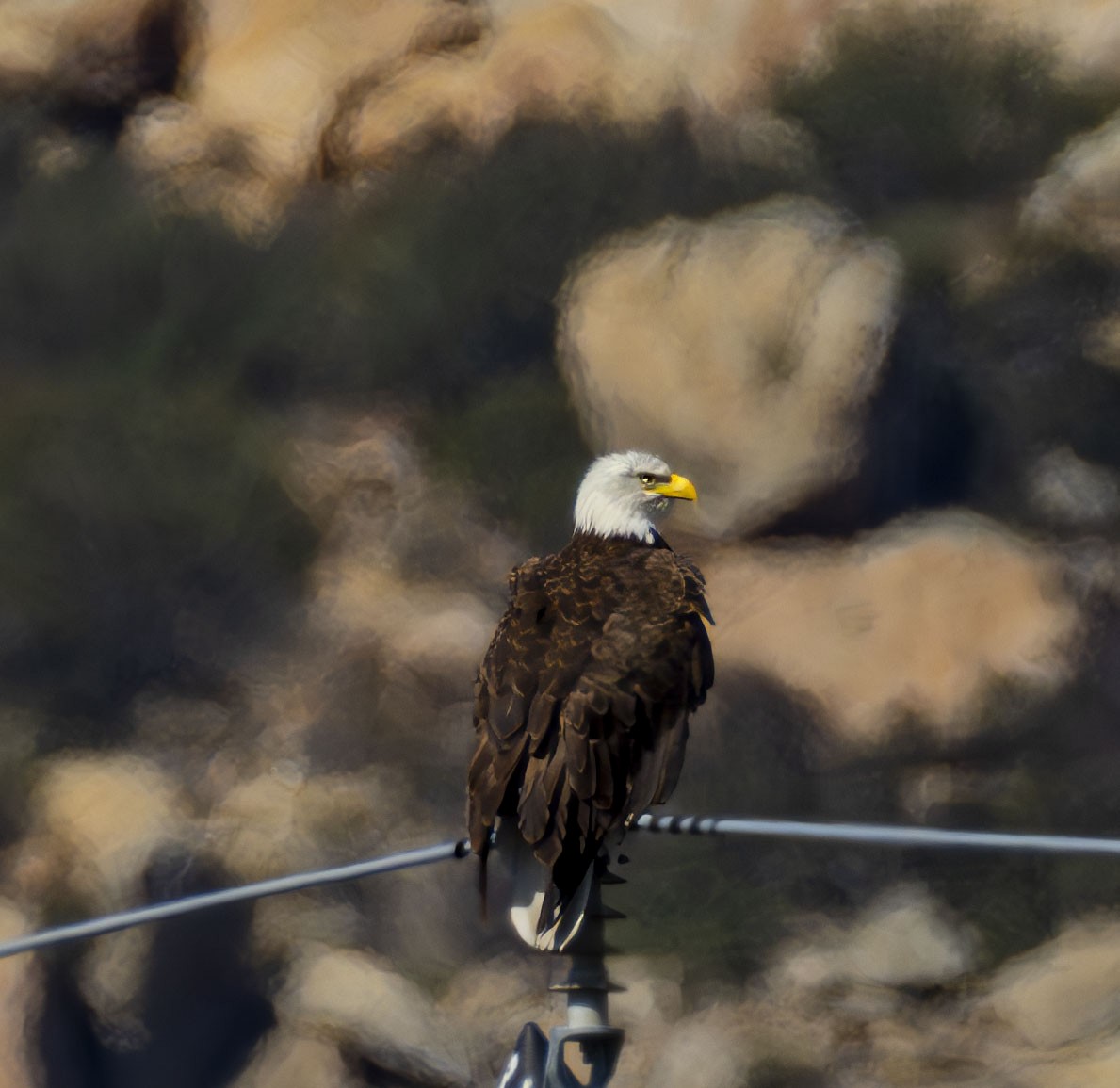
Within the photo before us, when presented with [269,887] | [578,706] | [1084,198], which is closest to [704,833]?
[269,887]

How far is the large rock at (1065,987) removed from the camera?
604cm

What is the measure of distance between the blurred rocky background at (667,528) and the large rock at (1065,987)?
0.02 metres

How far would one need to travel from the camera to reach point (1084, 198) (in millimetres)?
6746

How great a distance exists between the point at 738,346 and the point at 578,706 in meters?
3.88

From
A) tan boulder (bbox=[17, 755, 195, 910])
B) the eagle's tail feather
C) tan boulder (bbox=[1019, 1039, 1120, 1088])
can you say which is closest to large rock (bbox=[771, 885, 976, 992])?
tan boulder (bbox=[1019, 1039, 1120, 1088])

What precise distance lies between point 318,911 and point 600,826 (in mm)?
3963

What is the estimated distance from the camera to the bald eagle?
2619 millimetres

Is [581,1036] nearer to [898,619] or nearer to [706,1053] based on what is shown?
[706,1053]

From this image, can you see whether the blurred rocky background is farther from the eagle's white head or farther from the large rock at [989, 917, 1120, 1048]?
the eagle's white head

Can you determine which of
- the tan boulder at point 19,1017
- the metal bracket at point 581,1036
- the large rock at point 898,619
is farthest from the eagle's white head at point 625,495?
the tan boulder at point 19,1017

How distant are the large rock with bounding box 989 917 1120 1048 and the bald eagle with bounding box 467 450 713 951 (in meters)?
3.20

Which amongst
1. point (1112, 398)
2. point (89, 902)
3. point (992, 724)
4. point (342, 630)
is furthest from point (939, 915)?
point (89, 902)

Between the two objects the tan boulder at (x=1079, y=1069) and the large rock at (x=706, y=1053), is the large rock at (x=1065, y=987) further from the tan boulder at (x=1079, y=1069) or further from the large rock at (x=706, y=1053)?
the large rock at (x=706, y=1053)

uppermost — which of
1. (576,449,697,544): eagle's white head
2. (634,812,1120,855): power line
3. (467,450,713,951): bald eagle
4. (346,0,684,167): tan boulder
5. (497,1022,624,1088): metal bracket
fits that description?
(346,0,684,167): tan boulder
